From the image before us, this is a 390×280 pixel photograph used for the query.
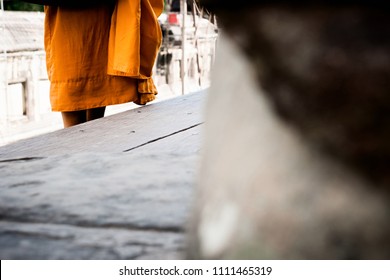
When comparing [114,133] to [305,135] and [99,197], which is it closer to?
[99,197]

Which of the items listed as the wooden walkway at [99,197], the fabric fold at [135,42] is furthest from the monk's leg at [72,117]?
the wooden walkway at [99,197]

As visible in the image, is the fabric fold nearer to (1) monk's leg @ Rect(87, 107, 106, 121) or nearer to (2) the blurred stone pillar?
(1) monk's leg @ Rect(87, 107, 106, 121)

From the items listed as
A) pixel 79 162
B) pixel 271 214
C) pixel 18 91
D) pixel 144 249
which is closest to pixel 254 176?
pixel 271 214

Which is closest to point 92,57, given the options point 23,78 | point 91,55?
point 91,55

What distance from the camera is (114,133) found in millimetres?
1314

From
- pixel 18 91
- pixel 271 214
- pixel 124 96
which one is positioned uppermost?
pixel 271 214

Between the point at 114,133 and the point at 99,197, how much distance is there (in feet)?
2.03

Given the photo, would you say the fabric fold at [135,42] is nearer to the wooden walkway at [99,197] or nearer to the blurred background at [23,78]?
the wooden walkway at [99,197]

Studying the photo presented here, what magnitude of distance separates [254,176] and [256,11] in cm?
8

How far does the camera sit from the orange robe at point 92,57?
1844 millimetres

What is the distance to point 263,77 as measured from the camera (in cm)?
32

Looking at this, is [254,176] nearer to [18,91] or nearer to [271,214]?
[271,214]

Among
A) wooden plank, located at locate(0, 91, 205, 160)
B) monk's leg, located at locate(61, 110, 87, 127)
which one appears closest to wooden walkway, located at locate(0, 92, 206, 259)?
wooden plank, located at locate(0, 91, 205, 160)

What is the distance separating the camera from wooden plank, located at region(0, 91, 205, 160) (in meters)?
1.14
